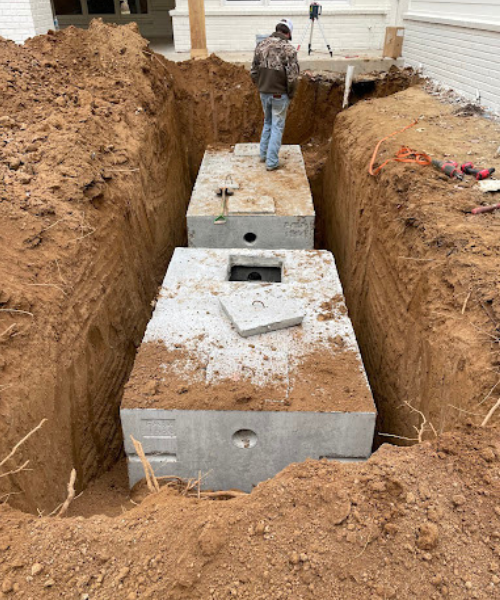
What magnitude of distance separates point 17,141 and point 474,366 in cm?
522

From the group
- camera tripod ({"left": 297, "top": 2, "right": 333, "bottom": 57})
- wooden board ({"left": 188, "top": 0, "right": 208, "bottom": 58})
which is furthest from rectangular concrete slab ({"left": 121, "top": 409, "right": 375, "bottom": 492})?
camera tripod ({"left": 297, "top": 2, "right": 333, "bottom": 57})

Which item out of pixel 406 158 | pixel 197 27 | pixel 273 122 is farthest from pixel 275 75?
pixel 197 27

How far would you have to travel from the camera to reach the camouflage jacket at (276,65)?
21.2 feet

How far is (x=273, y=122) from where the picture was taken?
23.4 feet

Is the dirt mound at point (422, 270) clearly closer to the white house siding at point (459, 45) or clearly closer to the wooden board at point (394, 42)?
the white house siding at point (459, 45)

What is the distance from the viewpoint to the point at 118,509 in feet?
11.8

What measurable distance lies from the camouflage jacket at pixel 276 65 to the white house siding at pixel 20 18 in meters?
5.84

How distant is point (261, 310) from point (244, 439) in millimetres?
1138

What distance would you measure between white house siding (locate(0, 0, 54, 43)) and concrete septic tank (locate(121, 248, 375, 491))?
8.75 metres

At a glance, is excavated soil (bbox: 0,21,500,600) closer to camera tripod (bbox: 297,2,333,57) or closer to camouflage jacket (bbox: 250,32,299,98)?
camouflage jacket (bbox: 250,32,299,98)

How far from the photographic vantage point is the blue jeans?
6.98 meters

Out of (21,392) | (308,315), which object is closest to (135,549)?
(21,392)

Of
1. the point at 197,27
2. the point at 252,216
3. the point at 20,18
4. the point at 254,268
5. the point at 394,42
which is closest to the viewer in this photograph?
the point at 254,268

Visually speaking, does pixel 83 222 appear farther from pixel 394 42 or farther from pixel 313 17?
pixel 394 42
